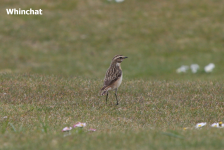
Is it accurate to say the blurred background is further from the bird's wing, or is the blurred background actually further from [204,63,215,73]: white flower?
the bird's wing

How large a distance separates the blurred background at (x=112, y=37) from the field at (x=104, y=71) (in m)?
0.07

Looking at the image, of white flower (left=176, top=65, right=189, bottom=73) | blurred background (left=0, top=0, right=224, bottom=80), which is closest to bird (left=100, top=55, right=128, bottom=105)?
blurred background (left=0, top=0, right=224, bottom=80)

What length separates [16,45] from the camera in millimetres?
27719

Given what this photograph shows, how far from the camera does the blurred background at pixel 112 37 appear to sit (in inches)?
984

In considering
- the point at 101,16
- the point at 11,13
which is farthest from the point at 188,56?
the point at 11,13

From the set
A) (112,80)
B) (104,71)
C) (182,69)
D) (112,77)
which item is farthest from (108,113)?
(182,69)

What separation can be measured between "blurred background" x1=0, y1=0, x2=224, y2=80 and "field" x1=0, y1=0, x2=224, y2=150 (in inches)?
2.6

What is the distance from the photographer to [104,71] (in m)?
24.2

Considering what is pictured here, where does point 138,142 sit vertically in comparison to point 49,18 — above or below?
below

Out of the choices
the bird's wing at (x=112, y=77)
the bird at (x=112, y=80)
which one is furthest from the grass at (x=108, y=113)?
the bird's wing at (x=112, y=77)

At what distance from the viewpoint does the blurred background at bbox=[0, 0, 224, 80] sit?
25000mm

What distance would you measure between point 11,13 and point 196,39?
13.7 metres

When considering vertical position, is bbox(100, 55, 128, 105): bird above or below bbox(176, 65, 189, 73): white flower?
below

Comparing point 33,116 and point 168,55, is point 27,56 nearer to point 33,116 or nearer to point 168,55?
point 168,55
